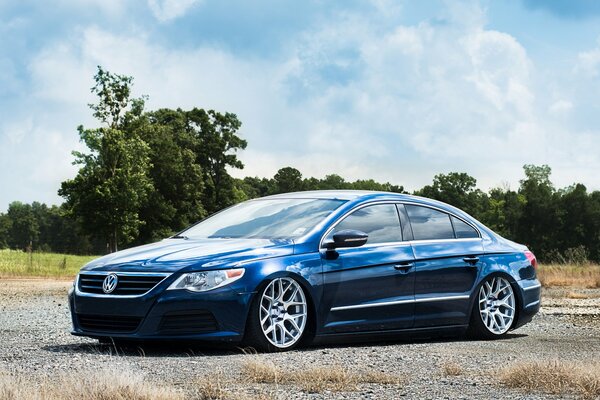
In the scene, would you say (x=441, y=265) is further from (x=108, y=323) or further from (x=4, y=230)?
(x=4, y=230)

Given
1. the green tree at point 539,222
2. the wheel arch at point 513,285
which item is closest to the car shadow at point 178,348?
the wheel arch at point 513,285

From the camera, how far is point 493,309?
11.6m

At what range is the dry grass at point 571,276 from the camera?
28.5 metres

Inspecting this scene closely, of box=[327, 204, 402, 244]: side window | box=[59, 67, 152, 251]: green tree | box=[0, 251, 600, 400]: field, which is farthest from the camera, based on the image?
box=[59, 67, 152, 251]: green tree

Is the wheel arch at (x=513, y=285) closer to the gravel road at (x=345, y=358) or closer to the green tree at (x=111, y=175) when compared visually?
the gravel road at (x=345, y=358)

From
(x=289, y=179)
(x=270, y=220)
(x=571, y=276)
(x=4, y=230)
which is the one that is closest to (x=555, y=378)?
(x=270, y=220)

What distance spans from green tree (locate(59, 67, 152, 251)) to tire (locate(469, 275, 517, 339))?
58.5 m

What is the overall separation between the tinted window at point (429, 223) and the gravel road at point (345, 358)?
3.96ft

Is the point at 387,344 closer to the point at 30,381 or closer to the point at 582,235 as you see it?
the point at 30,381

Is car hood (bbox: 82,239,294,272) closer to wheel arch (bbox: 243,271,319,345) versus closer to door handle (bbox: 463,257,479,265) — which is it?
wheel arch (bbox: 243,271,319,345)

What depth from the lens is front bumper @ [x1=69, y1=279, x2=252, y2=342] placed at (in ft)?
29.8

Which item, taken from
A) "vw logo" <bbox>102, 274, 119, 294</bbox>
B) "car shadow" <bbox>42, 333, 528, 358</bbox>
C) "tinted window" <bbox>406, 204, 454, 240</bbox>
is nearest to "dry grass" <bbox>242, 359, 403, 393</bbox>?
"car shadow" <bbox>42, 333, 528, 358</bbox>

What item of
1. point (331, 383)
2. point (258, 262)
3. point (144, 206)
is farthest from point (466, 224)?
point (144, 206)

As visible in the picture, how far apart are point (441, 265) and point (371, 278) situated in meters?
1.13
